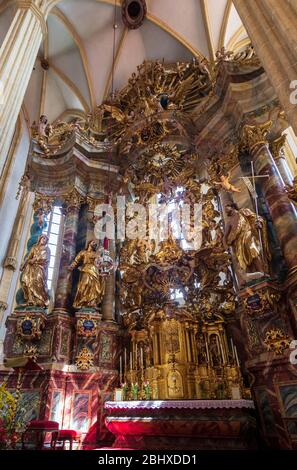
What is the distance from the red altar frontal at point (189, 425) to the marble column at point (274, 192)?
9.13 ft

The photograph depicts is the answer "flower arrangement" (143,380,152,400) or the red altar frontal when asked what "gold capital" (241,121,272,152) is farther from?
"flower arrangement" (143,380,152,400)

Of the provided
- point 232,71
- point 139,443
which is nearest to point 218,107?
point 232,71

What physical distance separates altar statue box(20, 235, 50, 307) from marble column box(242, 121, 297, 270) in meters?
5.72

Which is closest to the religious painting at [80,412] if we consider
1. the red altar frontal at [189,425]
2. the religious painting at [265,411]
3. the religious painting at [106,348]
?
the religious painting at [106,348]

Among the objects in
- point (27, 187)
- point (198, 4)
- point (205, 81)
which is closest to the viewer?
point (27, 187)

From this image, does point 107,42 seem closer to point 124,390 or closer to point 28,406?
point 124,390

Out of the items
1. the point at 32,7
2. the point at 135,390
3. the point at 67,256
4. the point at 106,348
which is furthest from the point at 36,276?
the point at 32,7

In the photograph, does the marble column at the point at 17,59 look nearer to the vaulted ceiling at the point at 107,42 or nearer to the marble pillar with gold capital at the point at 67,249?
the marble pillar with gold capital at the point at 67,249

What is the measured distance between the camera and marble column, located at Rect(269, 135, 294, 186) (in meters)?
7.62

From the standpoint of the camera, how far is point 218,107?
961 centimetres

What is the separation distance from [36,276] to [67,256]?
1.06 m

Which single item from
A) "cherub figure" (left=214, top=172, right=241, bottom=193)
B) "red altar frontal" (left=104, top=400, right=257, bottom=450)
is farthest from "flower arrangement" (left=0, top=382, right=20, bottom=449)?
"cherub figure" (left=214, top=172, right=241, bottom=193)

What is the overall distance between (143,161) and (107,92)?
4643mm
